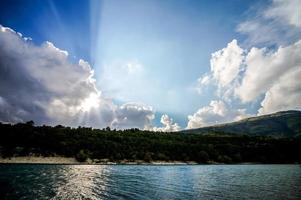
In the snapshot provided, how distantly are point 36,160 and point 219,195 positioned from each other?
173 meters

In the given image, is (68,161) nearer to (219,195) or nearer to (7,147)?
(7,147)

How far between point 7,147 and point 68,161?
4541cm

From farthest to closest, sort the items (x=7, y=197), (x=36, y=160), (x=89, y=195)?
1. (x=36, y=160)
2. (x=89, y=195)
3. (x=7, y=197)

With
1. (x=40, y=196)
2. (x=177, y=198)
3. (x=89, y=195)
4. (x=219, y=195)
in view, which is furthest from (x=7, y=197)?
(x=219, y=195)

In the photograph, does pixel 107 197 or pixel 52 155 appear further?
pixel 52 155

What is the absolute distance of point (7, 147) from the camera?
640 ft

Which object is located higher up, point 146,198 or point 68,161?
point 68,161

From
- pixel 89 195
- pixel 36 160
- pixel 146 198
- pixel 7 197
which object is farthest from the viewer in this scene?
pixel 36 160

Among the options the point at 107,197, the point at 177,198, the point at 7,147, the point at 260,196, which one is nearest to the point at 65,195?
the point at 107,197

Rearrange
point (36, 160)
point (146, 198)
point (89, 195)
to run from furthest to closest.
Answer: point (36, 160)
point (89, 195)
point (146, 198)

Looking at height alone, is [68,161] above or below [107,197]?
above

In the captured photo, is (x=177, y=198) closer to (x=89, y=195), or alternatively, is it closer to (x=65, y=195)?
(x=89, y=195)

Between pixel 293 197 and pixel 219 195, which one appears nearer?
pixel 293 197

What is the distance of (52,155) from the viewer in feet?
652
